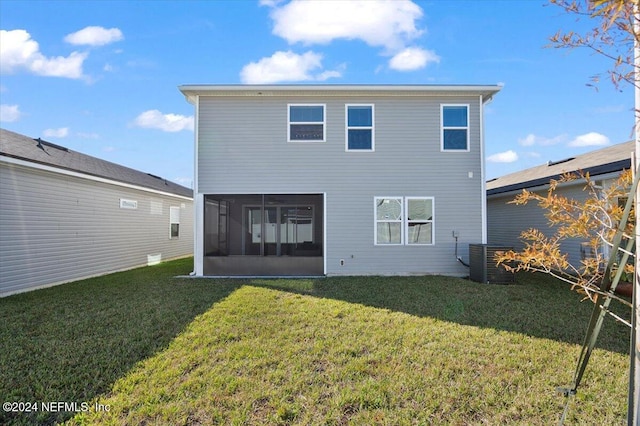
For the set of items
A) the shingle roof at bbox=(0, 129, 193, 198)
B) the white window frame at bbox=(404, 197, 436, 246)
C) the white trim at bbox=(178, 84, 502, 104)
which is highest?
the white trim at bbox=(178, 84, 502, 104)

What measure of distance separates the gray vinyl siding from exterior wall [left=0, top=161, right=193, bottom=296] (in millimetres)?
11899

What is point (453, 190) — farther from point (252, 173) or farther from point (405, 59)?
point (252, 173)

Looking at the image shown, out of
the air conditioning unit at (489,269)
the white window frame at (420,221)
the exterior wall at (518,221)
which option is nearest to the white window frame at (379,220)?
the white window frame at (420,221)

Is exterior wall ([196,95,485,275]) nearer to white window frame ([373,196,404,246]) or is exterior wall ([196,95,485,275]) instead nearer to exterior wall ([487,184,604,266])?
white window frame ([373,196,404,246])

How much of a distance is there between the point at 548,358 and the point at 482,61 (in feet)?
25.4

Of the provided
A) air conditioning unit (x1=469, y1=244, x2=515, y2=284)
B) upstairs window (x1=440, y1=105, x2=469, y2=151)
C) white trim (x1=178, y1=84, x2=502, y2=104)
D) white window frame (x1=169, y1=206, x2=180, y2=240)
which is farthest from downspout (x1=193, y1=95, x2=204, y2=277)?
air conditioning unit (x1=469, y1=244, x2=515, y2=284)

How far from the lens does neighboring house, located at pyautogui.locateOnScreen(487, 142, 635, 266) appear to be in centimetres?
722

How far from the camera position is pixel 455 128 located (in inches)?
341

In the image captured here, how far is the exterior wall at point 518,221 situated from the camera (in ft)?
28.2

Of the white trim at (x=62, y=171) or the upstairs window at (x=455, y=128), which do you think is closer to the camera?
the white trim at (x=62, y=171)

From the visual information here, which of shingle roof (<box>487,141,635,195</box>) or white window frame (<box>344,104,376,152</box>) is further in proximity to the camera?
white window frame (<box>344,104,376,152</box>)

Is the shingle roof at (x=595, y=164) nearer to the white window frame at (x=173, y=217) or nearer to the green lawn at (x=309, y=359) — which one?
the green lawn at (x=309, y=359)

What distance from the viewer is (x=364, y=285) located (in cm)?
740

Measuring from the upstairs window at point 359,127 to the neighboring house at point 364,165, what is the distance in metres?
0.03
